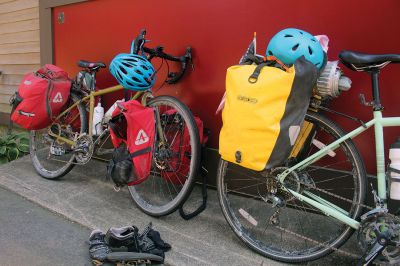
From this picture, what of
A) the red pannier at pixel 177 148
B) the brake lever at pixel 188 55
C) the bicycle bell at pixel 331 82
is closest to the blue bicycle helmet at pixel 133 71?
the red pannier at pixel 177 148

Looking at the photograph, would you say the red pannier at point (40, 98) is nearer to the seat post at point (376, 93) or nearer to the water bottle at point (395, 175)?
the seat post at point (376, 93)

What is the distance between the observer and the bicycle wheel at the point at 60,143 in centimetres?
407

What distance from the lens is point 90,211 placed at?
11.3 feet

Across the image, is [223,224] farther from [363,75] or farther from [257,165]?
[363,75]

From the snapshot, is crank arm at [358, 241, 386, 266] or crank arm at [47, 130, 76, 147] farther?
crank arm at [47, 130, 76, 147]

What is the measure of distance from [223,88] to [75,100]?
1.66 metres

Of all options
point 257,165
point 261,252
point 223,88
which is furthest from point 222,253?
point 223,88

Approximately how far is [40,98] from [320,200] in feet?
9.36

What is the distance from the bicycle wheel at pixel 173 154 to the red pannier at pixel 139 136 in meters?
0.17

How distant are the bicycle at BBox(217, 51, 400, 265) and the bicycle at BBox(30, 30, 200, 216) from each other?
529 millimetres

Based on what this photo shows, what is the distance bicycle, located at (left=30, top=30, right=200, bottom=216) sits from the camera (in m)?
3.21

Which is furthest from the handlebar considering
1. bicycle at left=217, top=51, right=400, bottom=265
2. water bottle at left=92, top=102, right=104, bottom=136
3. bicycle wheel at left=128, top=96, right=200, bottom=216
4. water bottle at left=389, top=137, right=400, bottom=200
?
water bottle at left=389, top=137, right=400, bottom=200

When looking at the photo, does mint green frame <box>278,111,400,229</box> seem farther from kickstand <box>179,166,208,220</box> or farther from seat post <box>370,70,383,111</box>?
kickstand <box>179,166,208,220</box>

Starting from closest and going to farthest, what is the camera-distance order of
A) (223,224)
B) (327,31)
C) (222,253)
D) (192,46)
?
(222,253) → (327,31) → (223,224) → (192,46)
